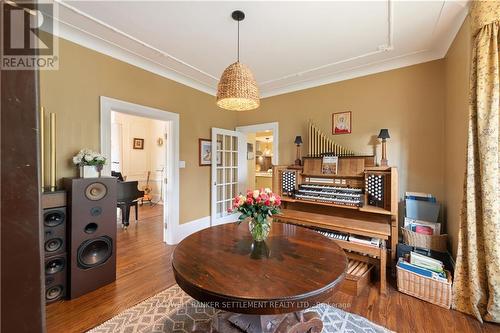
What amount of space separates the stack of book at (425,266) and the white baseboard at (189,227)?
2.91 metres

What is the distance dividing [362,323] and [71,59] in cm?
379

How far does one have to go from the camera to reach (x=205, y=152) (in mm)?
3883

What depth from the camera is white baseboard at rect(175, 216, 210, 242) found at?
3.45 metres

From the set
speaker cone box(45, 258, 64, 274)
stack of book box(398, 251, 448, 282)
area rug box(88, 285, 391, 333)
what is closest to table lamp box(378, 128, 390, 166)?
stack of book box(398, 251, 448, 282)

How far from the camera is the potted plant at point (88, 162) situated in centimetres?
220

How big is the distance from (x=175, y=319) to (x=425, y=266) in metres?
2.42

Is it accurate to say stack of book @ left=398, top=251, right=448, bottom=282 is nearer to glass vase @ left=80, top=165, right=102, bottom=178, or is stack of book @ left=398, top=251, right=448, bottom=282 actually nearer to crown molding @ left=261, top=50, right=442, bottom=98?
crown molding @ left=261, top=50, right=442, bottom=98

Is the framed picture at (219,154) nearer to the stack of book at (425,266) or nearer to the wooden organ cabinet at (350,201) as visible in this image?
the wooden organ cabinet at (350,201)

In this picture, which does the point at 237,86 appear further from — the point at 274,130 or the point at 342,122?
the point at 274,130

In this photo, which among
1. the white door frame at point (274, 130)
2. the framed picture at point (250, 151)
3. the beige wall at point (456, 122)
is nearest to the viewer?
the beige wall at point (456, 122)

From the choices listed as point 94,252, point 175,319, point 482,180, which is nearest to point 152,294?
point 175,319
